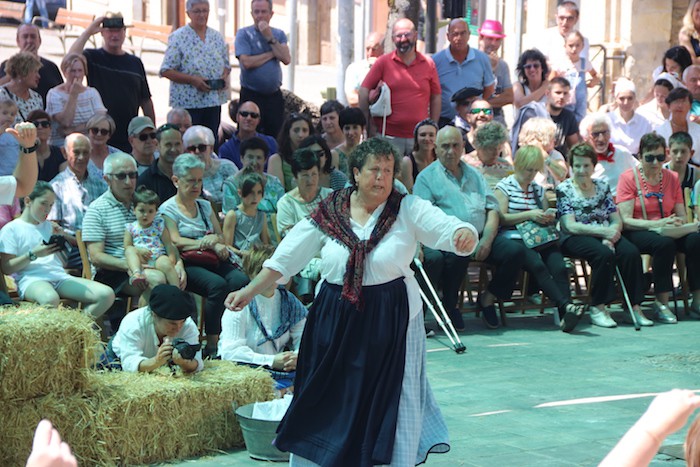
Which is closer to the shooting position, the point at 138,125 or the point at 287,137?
the point at 138,125

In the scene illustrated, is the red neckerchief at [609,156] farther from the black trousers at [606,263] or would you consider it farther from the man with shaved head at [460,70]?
the man with shaved head at [460,70]

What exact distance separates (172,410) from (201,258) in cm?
256

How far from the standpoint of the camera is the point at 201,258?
9.02 metres

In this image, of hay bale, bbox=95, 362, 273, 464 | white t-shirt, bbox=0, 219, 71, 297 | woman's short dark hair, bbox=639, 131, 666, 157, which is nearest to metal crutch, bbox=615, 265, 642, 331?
woman's short dark hair, bbox=639, 131, 666, 157

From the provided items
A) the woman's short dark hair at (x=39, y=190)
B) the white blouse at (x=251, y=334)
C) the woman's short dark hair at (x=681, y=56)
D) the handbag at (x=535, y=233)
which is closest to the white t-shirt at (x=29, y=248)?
the woman's short dark hair at (x=39, y=190)

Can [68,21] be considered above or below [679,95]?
above

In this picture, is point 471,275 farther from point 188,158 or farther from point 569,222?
point 188,158

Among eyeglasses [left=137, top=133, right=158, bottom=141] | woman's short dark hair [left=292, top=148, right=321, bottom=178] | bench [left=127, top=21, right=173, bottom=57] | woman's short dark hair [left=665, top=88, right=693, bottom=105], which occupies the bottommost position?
woman's short dark hair [left=292, top=148, right=321, bottom=178]

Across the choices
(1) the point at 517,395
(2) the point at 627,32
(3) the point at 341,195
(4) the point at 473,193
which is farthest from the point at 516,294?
(2) the point at 627,32

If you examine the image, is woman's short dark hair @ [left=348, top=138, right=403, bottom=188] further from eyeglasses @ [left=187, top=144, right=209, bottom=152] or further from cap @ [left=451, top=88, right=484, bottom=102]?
cap @ [left=451, top=88, right=484, bottom=102]

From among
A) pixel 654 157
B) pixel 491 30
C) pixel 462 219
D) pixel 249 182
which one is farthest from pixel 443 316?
pixel 491 30

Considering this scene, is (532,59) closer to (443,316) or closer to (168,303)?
(443,316)

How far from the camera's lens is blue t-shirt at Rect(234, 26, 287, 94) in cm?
1191

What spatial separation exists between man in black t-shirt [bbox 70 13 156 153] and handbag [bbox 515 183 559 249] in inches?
139
